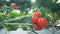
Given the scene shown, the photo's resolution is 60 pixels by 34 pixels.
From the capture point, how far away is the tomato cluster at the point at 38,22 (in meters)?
0.84

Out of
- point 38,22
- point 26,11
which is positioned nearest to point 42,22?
point 38,22

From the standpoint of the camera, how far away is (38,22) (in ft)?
2.74

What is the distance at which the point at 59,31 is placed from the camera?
0.93 m

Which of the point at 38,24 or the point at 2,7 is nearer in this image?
the point at 38,24

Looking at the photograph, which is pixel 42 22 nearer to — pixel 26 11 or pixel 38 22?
pixel 38 22

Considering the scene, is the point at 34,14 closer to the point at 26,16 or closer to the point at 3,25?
the point at 26,16

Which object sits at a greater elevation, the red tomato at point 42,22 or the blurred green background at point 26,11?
the blurred green background at point 26,11

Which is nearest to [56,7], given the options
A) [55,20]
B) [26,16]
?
[55,20]

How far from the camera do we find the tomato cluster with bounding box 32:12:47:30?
0.84m

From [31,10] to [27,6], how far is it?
35mm

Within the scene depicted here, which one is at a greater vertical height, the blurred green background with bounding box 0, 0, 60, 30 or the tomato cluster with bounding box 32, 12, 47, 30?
the blurred green background with bounding box 0, 0, 60, 30

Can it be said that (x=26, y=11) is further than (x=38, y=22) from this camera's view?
Yes

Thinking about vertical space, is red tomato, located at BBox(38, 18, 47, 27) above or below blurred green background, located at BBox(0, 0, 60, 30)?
below

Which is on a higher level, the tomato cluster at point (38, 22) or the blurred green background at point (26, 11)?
the blurred green background at point (26, 11)
